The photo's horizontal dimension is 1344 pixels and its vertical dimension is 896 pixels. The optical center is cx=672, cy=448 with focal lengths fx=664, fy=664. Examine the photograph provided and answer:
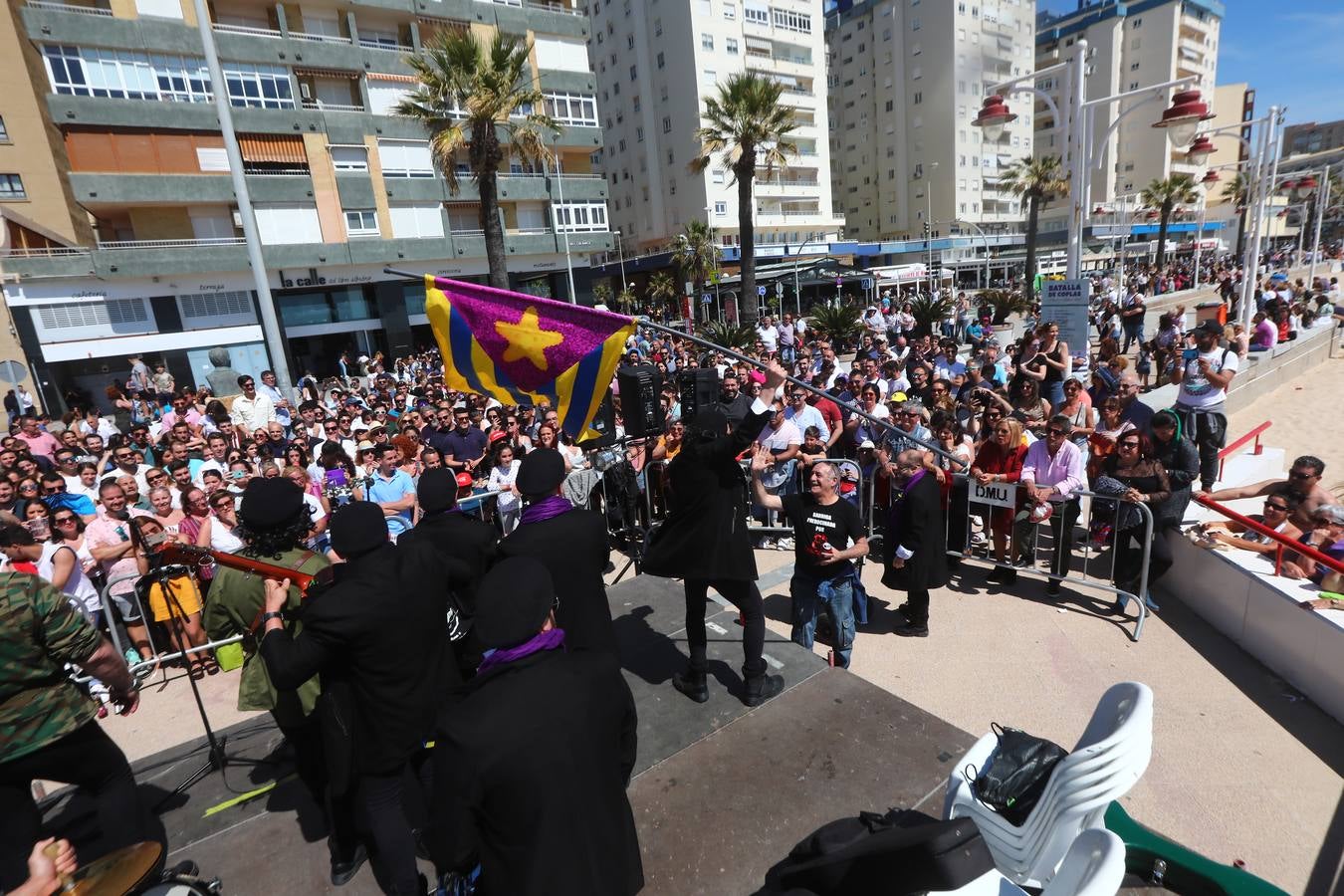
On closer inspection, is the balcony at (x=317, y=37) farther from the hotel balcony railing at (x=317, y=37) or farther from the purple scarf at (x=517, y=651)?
the purple scarf at (x=517, y=651)

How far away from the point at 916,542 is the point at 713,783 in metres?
2.83

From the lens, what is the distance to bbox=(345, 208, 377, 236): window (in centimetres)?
2806

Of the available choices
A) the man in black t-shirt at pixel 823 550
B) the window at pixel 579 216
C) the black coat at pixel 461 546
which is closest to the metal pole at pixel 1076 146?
the man in black t-shirt at pixel 823 550

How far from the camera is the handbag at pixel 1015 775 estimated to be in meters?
2.80

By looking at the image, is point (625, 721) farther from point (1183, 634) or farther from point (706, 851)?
point (1183, 634)

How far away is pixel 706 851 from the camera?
10.6 ft

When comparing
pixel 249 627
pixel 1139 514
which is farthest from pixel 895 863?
pixel 1139 514

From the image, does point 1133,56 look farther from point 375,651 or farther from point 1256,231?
point 375,651

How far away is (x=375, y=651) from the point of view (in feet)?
9.10

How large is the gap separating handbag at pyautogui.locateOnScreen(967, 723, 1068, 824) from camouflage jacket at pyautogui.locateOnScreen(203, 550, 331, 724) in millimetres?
3153

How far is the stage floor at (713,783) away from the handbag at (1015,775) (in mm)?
604

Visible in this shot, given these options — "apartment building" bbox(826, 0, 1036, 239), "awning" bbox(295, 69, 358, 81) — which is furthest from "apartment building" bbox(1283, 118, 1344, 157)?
"awning" bbox(295, 69, 358, 81)

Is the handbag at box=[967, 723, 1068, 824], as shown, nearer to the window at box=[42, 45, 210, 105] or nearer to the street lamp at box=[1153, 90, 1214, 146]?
the street lamp at box=[1153, 90, 1214, 146]

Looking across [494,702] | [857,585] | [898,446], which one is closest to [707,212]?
[898,446]
